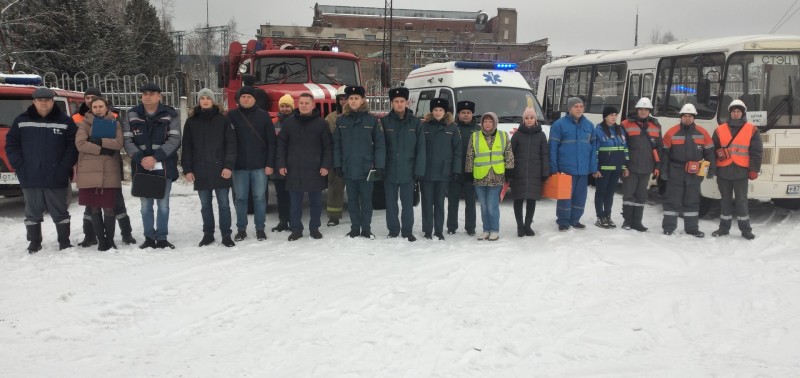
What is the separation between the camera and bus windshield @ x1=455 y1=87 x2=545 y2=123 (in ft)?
34.2

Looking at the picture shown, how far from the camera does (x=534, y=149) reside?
24.9ft

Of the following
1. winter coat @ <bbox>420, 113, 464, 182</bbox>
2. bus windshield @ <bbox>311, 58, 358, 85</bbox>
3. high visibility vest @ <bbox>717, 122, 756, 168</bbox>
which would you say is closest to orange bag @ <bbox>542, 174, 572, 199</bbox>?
winter coat @ <bbox>420, 113, 464, 182</bbox>

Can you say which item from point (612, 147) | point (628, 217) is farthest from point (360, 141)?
point (628, 217)

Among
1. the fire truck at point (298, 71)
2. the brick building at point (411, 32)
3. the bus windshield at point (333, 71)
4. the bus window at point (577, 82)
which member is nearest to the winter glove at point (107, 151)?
the fire truck at point (298, 71)

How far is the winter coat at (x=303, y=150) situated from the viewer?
7.13 meters

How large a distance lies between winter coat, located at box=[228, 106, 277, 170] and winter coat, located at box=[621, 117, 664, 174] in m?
5.13

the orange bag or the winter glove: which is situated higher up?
the winter glove

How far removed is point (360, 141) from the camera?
7.17 m

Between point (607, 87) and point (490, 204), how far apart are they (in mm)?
6953

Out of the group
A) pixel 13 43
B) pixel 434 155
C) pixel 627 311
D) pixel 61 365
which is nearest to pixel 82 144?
pixel 61 365

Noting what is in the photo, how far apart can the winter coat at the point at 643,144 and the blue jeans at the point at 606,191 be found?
281 millimetres

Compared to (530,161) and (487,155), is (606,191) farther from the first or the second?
(487,155)

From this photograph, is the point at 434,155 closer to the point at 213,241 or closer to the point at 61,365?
the point at 213,241

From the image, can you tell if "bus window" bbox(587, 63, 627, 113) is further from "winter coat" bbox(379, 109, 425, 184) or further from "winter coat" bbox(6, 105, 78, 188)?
"winter coat" bbox(6, 105, 78, 188)
